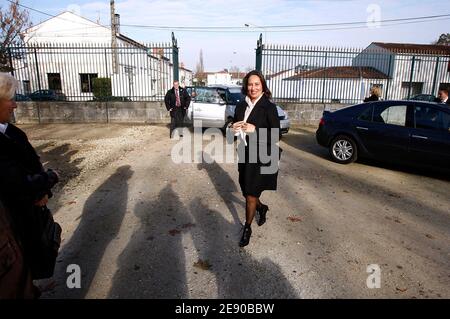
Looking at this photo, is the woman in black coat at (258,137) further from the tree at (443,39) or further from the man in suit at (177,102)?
the tree at (443,39)

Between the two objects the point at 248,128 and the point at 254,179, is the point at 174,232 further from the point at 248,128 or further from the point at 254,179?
the point at 248,128

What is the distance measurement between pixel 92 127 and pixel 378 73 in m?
14.2

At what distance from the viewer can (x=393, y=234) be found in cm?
404

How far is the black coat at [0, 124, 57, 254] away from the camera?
1.85 m

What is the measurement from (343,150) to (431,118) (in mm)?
1871

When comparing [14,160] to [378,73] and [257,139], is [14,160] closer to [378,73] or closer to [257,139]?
[257,139]

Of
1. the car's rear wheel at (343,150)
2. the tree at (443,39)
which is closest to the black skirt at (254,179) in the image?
the car's rear wheel at (343,150)

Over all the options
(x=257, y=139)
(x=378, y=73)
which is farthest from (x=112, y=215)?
(x=378, y=73)

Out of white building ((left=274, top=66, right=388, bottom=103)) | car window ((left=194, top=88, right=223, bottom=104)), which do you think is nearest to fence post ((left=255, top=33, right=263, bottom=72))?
white building ((left=274, top=66, right=388, bottom=103))

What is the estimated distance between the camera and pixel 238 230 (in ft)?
13.4

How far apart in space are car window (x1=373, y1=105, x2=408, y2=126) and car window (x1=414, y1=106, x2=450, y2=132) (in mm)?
237

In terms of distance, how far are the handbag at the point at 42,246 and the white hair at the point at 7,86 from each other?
773mm

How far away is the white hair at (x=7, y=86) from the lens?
1.93 m

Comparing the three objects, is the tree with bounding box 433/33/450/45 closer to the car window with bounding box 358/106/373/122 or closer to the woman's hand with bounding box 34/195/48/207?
the car window with bounding box 358/106/373/122
